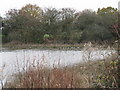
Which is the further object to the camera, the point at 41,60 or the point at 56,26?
the point at 56,26

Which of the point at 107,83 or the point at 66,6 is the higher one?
the point at 66,6

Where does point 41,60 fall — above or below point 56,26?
below

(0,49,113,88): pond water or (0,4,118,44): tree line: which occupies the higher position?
(0,4,118,44): tree line

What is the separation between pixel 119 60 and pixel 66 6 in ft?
46.7

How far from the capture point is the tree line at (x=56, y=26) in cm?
→ 1524

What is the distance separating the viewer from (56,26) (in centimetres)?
→ 1612

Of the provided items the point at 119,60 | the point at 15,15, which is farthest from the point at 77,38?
the point at 119,60

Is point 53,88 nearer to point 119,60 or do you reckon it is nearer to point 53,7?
point 119,60

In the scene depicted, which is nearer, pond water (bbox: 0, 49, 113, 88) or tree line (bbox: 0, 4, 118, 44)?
pond water (bbox: 0, 49, 113, 88)

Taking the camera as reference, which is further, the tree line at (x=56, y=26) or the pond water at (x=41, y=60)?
the tree line at (x=56, y=26)

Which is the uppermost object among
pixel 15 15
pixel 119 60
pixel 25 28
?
pixel 15 15

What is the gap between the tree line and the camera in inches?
600

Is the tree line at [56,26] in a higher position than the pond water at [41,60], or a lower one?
higher

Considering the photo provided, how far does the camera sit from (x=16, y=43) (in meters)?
15.0
